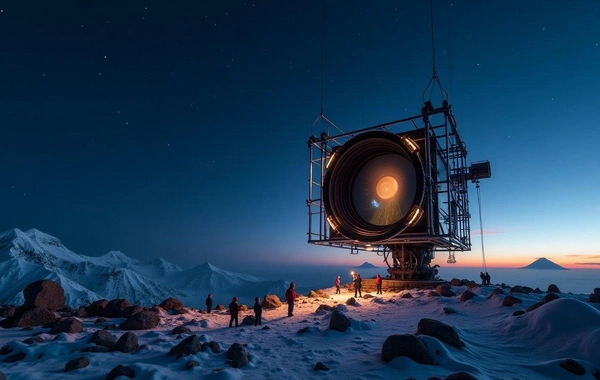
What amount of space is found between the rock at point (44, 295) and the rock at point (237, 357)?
1252 centimetres

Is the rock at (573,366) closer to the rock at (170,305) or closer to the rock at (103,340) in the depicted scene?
the rock at (103,340)

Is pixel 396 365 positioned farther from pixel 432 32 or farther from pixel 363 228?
pixel 432 32

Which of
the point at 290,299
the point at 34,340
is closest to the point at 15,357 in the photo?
the point at 34,340

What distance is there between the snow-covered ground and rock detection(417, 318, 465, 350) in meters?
0.18

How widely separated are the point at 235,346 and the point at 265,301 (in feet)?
32.3

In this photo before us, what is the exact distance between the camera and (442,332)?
7.86 meters

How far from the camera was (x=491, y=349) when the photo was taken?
26.2ft

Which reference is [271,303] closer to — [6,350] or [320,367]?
[320,367]

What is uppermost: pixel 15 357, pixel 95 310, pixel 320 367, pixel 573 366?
pixel 573 366

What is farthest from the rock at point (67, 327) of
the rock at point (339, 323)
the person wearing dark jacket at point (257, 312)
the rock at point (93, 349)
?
the rock at point (339, 323)

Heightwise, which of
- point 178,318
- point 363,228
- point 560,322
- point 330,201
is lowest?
point 178,318

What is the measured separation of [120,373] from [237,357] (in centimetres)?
235

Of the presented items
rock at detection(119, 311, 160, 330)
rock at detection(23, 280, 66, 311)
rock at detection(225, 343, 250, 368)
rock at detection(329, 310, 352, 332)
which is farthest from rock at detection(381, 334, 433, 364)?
rock at detection(23, 280, 66, 311)

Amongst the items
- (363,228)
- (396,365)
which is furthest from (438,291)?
(396,365)
